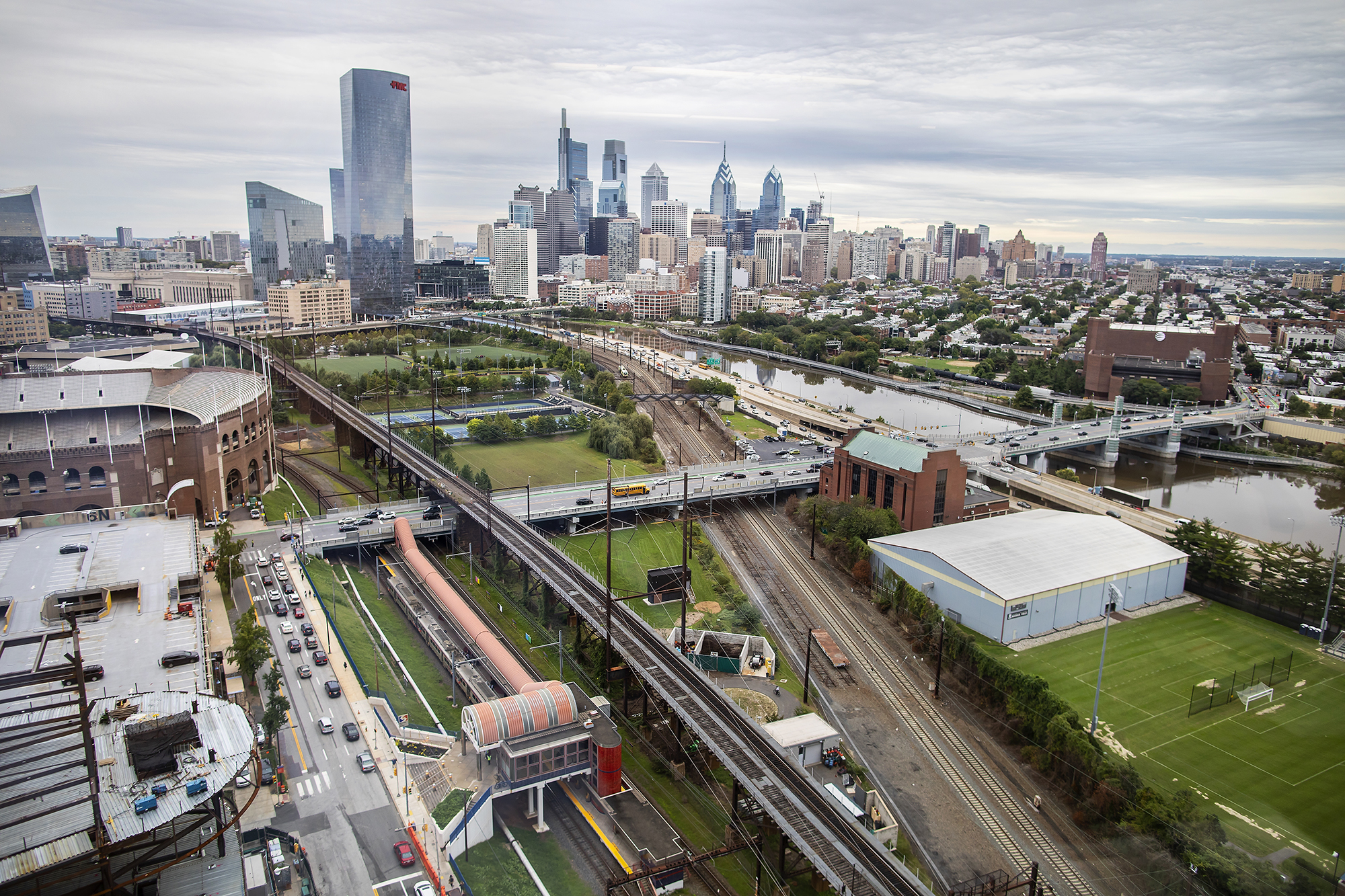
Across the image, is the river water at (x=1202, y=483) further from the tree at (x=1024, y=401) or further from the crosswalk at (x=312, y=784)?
the crosswalk at (x=312, y=784)

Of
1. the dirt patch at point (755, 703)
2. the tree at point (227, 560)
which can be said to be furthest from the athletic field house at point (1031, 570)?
the tree at point (227, 560)

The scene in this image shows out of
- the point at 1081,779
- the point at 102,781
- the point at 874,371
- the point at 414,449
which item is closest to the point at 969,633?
the point at 1081,779

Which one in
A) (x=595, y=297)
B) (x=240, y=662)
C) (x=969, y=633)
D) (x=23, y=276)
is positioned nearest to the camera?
(x=240, y=662)

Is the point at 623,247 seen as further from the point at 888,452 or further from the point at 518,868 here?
the point at 518,868

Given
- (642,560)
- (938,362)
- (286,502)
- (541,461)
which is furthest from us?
(938,362)

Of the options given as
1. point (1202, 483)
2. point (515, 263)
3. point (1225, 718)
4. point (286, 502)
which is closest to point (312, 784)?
point (1225, 718)

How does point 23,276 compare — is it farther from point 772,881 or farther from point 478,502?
point 772,881
